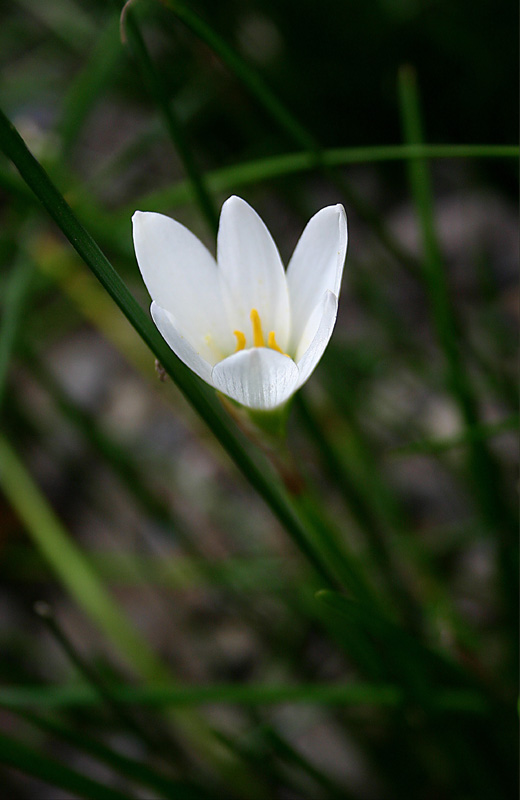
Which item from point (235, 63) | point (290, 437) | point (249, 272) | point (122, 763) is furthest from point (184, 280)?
point (290, 437)

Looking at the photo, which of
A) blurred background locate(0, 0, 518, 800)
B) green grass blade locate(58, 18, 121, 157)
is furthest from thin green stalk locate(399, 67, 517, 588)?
green grass blade locate(58, 18, 121, 157)

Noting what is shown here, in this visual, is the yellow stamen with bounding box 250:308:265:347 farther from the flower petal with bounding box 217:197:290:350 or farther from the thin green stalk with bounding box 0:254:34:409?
the thin green stalk with bounding box 0:254:34:409

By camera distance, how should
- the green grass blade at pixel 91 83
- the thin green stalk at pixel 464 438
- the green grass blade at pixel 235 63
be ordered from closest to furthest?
the green grass blade at pixel 235 63 → the thin green stalk at pixel 464 438 → the green grass blade at pixel 91 83

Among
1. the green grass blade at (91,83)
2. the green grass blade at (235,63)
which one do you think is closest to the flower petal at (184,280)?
the green grass blade at (235,63)

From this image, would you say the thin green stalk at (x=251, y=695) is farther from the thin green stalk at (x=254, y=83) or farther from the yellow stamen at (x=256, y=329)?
the thin green stalk at (x=254, y=83)

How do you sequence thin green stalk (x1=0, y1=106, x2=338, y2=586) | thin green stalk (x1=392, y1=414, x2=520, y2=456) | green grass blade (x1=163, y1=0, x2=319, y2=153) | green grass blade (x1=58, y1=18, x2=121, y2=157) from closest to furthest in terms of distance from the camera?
thin green stalk (x1=0, y1=106, x2=338, y2=586) < green grass blade (x1=163, y1=0, x2=319, y2=153) < thin green stalk (x1=392, y1=414, x2=520, y2=456) < green grass blade (x1=58, y1=18, x2=121, y2=157)

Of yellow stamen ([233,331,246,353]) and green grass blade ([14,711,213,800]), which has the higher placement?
yellow stamen ([233,331,246,353])

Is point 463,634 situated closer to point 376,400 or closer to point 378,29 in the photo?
point 376,400

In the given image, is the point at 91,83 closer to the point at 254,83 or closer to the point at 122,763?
the point at 254,83
